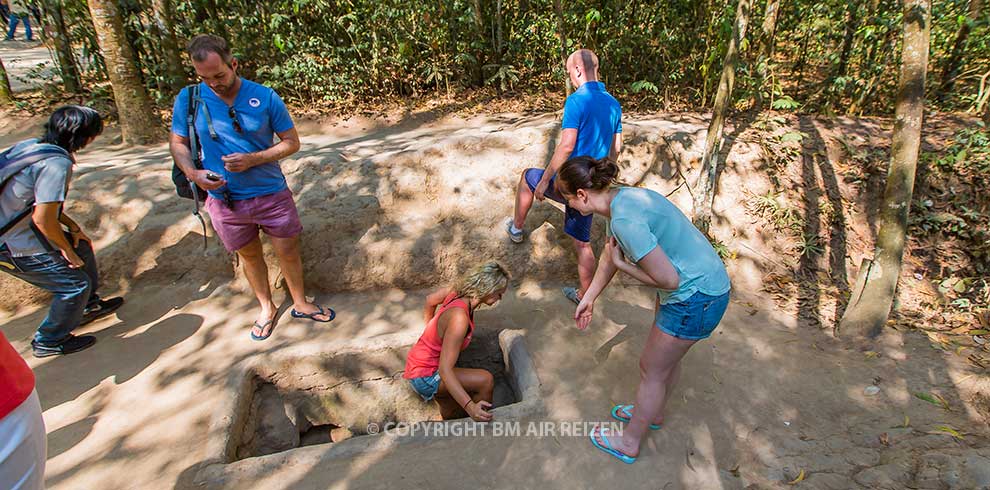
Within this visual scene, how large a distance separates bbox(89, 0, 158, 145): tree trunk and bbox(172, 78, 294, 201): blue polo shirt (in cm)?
364

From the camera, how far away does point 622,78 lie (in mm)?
7039

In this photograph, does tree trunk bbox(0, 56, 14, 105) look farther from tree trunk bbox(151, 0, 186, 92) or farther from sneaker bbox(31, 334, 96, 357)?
sneaker bbox(31, 334, 96, 357)

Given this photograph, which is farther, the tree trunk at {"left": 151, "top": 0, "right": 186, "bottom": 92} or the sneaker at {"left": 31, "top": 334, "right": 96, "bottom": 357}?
the tree trunk at {"left": 151, "top": 0, "right": 186, "bottom": 92}

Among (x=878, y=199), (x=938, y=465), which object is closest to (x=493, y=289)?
(x=938, y=465)

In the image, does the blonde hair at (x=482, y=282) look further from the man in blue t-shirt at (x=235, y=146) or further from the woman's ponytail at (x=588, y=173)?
the man in blue t-shirt at (x=235, y=146)

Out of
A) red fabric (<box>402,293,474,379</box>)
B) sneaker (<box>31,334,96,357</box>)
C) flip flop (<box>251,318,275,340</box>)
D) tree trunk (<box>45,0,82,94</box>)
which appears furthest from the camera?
tree trunk (<box>45,0,82,94</box>)

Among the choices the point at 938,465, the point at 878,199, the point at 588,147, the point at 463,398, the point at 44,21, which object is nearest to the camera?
the point at 938,465

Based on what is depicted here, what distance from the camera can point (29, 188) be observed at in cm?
290

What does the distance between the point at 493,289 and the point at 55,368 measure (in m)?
3.05

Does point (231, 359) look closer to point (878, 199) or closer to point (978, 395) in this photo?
point (978, 395)

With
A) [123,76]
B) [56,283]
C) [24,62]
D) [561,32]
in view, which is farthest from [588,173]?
[24,62]

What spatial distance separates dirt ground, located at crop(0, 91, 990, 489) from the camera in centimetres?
250

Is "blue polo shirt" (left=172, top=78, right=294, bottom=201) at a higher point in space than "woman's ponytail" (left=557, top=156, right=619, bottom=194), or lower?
higher

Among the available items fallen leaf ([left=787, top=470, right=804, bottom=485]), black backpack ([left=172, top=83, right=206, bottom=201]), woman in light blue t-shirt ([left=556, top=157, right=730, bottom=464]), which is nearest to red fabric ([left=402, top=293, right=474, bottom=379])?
woman in light blue t-shirt ([left=556, top=157, right=730, bottom=464])
